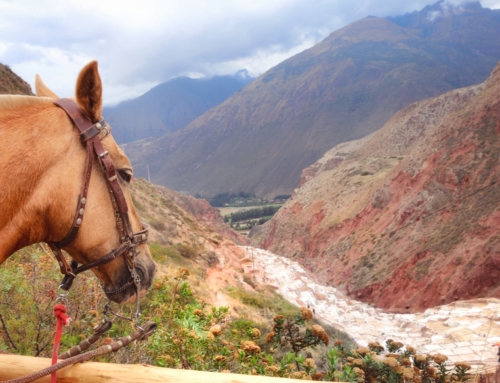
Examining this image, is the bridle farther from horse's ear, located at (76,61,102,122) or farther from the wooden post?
the wooden post

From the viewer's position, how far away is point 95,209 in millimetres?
1951

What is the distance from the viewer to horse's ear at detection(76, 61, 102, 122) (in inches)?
72.9

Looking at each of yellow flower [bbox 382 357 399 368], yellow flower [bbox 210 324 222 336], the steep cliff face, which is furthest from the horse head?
the steep cliff face

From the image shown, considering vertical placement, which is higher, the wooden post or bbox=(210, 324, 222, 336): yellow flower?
the wooden post

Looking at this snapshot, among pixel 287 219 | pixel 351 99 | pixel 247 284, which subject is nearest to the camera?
pixel 247 284

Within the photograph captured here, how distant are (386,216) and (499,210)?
12.2m

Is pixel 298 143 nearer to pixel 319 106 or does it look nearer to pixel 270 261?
pixel 319 106

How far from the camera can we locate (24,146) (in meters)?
1.79

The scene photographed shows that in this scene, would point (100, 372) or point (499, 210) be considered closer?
point (100, 372)

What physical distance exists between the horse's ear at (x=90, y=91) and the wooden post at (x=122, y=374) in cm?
150

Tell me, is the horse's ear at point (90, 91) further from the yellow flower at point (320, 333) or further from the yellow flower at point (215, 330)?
the yellow flower at point (320, 333)

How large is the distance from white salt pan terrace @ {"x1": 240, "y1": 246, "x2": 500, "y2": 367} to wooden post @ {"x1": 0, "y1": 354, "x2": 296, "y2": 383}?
838 cm

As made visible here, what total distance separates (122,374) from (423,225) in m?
28.5

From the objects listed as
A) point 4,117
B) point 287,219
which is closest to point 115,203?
point 4,117
